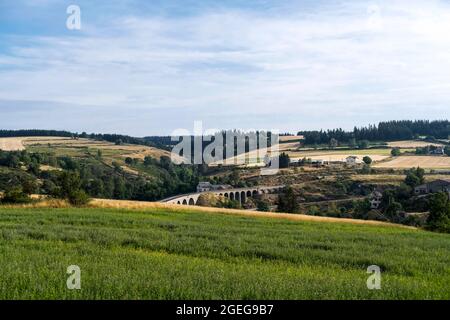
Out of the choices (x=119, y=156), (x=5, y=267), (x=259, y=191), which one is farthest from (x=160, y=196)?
(x=5, y=267)

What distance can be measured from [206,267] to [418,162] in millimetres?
143988

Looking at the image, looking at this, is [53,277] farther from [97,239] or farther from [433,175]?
[433,175]

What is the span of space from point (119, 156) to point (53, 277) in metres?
156

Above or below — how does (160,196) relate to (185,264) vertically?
below

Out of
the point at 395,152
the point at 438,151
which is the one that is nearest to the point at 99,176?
the point at 395,152

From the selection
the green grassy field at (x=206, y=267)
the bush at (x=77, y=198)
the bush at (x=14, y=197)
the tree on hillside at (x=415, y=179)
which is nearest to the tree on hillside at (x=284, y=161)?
the tree on hillside at (x=415, y=179)

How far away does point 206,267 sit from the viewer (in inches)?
556

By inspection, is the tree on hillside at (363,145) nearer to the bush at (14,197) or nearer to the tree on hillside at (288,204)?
the tree on hillside at (288,204)

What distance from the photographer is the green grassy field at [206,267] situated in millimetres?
10539

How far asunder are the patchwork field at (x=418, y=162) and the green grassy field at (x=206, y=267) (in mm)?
123417

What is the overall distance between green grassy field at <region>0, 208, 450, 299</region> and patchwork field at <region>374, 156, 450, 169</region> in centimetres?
12342

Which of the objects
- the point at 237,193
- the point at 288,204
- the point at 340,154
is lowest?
the point at 237,193

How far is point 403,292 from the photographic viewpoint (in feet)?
37.1

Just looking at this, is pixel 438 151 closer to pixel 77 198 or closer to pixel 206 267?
pixel 77 198
